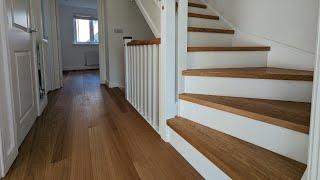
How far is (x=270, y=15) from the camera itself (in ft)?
6.57

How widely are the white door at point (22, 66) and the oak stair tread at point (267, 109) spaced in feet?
4.10

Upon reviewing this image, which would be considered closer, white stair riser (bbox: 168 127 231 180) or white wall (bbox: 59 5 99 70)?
white stair riser (bbox: 168 127 231 180)

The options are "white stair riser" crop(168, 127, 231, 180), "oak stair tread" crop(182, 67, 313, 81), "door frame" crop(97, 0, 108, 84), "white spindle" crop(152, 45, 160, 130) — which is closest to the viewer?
"white stair riser" crop(168, 127, 231, 180)

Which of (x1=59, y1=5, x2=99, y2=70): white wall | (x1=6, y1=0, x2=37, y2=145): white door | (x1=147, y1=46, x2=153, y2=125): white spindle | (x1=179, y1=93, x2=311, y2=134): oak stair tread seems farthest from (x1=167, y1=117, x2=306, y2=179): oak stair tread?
(x1=59, y1=5, x2=99, y2=70): white wall

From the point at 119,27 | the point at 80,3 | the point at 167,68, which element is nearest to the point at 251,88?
the point at 167,68

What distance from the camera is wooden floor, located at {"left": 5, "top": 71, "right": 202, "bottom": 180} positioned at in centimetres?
136

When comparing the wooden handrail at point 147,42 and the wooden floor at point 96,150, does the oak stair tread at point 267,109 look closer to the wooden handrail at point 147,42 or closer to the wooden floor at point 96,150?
the wooden floor at point 96,150

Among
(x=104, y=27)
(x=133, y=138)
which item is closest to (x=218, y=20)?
(x=133, y=138)

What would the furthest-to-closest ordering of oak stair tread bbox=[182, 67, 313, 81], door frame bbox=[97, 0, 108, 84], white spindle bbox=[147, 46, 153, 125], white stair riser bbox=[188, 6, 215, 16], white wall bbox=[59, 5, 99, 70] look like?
white wall bbox=[59, 5, 99, 70], door frame bbox=[97, 0, 108, 84], white stair riser bbox=[188, 6, 215, 16], white spindle bbox=[147, 46, 153, 125], oak stair tread bbox=[182, 67, 313, 81]

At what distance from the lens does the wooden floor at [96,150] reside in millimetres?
1360

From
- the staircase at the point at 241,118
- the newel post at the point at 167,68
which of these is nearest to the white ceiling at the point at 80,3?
the newel post at the point at 167,68

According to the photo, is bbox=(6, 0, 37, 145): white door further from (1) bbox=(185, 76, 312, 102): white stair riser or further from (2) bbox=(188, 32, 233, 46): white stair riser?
(2) bbox=(188, 32, 233, 46): white stair riser

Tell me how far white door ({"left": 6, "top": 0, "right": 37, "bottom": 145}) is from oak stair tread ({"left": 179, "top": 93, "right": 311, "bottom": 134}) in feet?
4.10

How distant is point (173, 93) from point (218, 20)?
1.30 m
